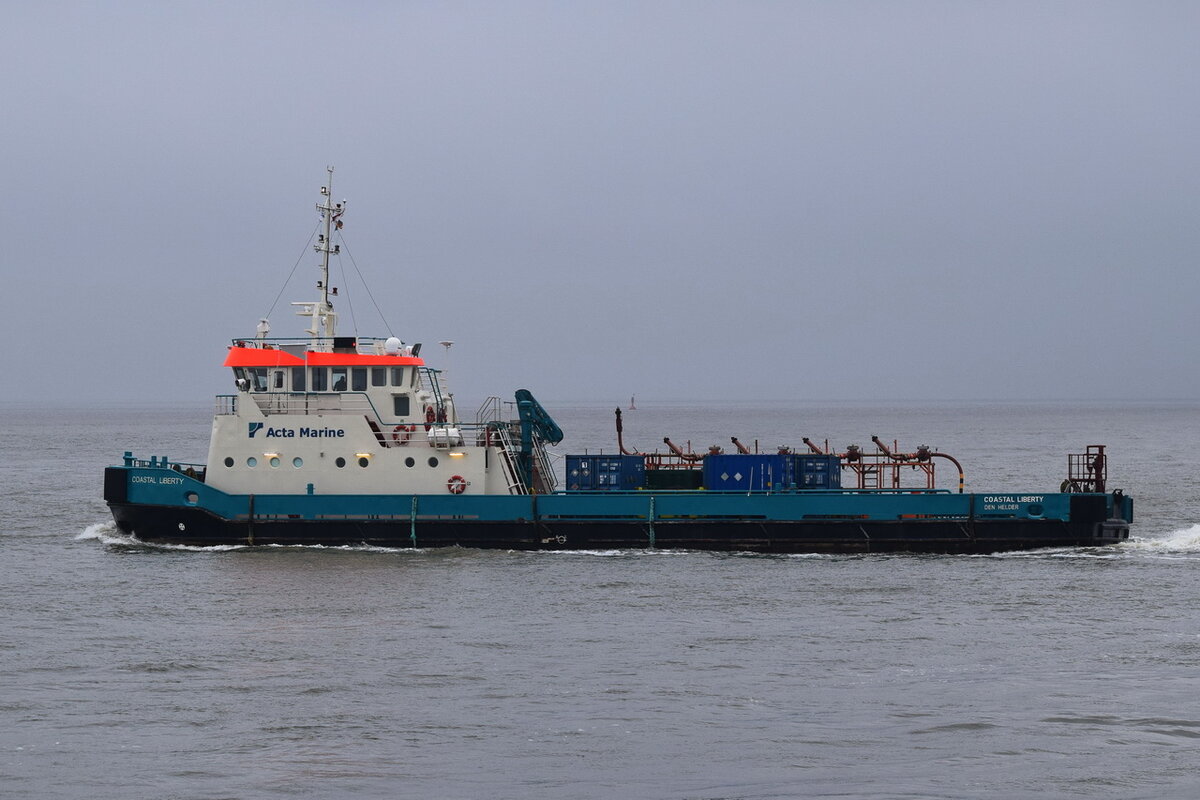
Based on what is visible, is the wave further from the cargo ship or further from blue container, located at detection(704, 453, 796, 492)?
blue container, located at detection(704, 453, 796, 492)

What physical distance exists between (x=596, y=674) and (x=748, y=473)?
1403 centimetres

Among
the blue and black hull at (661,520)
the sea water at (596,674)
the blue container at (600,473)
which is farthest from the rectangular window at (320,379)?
the blue container at (600,473)

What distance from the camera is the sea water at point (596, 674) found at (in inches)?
699

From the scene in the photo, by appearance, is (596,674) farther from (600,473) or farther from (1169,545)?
(1169,545)

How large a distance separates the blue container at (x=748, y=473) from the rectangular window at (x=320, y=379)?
33.0ft

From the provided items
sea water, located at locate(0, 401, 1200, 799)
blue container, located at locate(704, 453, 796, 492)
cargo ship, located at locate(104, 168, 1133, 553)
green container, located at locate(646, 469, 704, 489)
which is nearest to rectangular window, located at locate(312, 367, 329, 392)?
cargo ship, located at locate(104, 168, 1133, 553)

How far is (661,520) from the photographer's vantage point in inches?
1367

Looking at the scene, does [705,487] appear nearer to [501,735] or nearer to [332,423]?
[332,423]

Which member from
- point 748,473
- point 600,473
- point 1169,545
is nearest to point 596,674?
point 748,473

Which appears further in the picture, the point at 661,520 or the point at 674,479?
the point at 674,479

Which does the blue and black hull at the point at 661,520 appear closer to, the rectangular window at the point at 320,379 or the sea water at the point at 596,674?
the sea water at the point at 596,674

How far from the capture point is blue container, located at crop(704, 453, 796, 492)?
117 feet

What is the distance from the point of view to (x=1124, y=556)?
114 feet

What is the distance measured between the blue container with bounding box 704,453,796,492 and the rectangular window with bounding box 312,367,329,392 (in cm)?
1005
